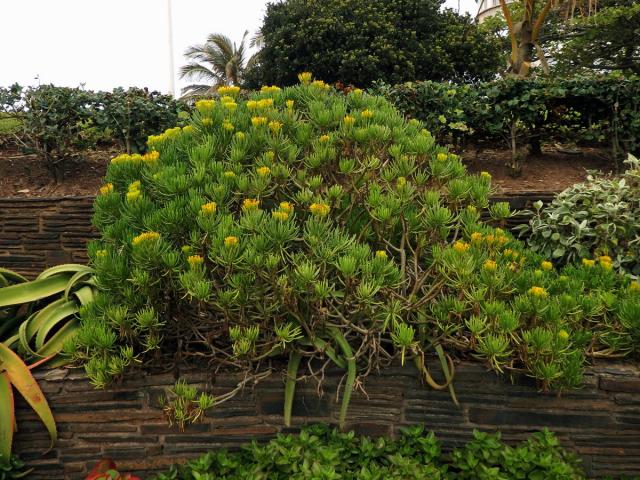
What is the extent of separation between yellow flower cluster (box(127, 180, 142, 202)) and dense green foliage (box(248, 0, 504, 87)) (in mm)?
10409

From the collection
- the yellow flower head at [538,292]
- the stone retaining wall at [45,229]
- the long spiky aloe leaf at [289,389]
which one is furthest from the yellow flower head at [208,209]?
the stone retaining wall at [45,229]

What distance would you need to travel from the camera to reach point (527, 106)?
4.68m

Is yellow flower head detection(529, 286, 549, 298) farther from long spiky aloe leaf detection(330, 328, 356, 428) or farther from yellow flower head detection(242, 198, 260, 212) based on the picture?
yellow flower head detection(242, 198, 260, 212)

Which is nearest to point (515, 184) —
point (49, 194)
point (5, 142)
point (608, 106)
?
point (608, 106)

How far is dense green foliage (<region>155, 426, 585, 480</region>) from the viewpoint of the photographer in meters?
2.07

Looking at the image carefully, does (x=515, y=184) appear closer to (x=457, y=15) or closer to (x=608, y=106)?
(x=608, y=106)

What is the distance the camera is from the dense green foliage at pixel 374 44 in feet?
40.9

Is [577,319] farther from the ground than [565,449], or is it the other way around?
[577,319]

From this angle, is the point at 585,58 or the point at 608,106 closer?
the point at 608,106

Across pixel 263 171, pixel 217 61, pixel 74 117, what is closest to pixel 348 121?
pixel 263 171

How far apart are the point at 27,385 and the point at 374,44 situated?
11.5 meters

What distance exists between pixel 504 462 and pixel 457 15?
1435 cm

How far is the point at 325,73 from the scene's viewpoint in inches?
515

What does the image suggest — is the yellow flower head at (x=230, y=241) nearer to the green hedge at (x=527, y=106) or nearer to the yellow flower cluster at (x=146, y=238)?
the yellow flower cluster at (x=146, y=238)
